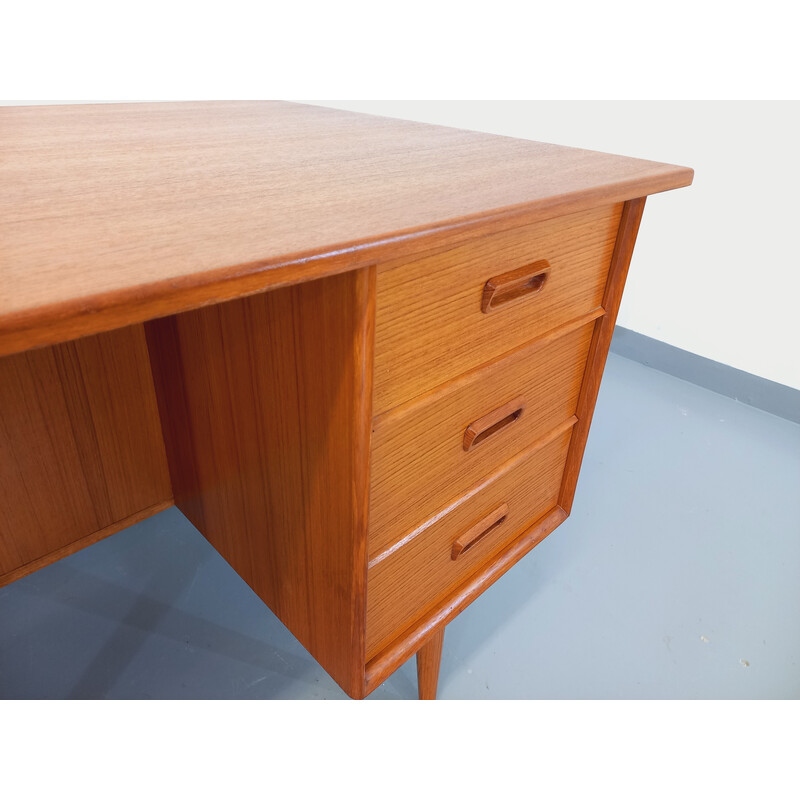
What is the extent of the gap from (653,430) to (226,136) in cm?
126

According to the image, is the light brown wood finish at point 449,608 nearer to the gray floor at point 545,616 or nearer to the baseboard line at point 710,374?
the gray floor at point 545,616

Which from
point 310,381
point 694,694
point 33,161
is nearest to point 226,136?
point 33,161

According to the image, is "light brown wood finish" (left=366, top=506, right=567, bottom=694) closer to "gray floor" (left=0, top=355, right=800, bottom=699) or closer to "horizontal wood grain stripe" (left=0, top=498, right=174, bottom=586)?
"gray floor" (left=0, top=355, right=800, bottom=699)

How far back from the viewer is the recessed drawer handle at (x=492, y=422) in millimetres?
703

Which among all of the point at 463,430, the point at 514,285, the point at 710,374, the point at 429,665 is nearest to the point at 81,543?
the point at 429,665

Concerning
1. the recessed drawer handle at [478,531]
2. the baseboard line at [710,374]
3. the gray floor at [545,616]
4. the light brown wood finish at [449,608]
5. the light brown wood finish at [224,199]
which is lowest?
the gray floor at [545,616]

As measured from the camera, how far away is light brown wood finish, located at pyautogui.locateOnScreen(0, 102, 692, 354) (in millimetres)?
359

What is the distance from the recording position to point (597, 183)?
0.66 m

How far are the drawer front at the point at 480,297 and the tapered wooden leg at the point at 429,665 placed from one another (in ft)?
1.32

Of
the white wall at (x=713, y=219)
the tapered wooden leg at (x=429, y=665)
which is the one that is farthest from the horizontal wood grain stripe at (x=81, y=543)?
the white wall at (x=713, y=219)

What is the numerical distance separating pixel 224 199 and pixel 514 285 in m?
0.31

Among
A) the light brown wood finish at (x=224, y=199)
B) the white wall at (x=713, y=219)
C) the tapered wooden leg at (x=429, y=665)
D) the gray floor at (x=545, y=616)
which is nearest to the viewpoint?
the light brown wood finish at (x=224, y=199)

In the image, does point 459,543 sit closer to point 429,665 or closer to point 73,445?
point 429,665

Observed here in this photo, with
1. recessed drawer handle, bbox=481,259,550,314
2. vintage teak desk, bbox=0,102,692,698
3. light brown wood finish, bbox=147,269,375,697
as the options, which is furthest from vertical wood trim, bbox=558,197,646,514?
light brown wood finish, bbox=147,269,375,697
